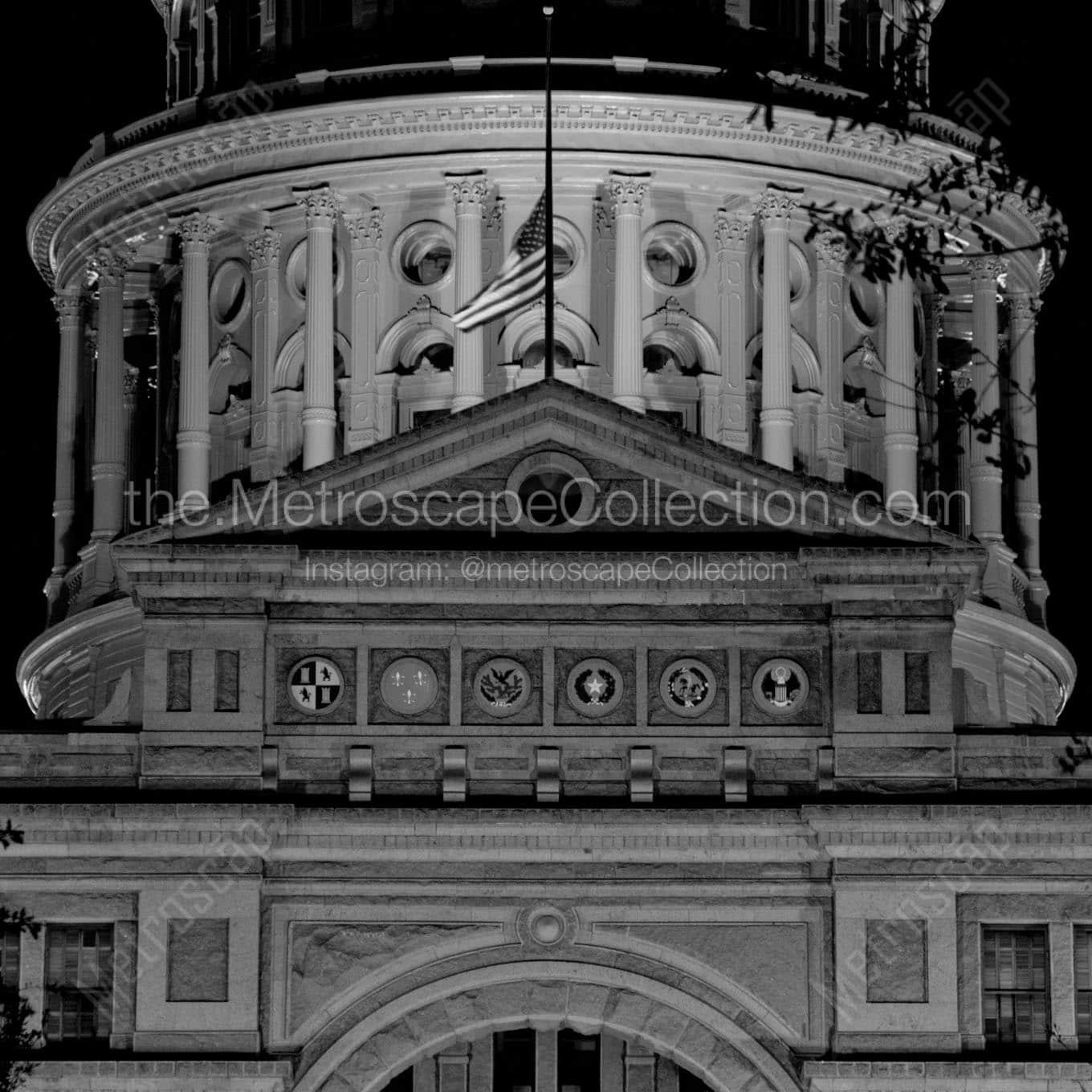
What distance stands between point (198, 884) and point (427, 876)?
3758mm

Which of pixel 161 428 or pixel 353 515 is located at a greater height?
pixel 161 428

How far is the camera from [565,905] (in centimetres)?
6812

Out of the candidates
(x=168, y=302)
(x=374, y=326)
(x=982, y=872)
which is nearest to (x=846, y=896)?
(x=982, y=872)

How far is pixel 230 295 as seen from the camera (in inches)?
3661

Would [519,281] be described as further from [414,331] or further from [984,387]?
[984,387]

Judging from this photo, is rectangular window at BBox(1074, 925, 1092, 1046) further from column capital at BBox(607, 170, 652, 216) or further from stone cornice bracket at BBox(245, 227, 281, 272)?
stone cornice bracket at BBox(245, 227, 281, 272)

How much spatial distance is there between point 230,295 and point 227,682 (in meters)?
26.0

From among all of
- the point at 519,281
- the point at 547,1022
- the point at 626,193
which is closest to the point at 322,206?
the point at 626,193

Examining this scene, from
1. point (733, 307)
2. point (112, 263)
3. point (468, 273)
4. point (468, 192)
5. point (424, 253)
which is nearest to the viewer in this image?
point (468, 273)

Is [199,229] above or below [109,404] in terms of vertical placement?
above

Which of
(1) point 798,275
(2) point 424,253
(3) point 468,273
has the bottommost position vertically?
(3) point 468,273

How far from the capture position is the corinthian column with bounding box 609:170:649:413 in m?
88.4

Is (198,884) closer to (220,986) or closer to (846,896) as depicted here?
(220,986)

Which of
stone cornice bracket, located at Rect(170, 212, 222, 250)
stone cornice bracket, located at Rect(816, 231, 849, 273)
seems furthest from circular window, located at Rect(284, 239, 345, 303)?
stone cornice bracket, located at Rect(816, 231, 849, 273)
